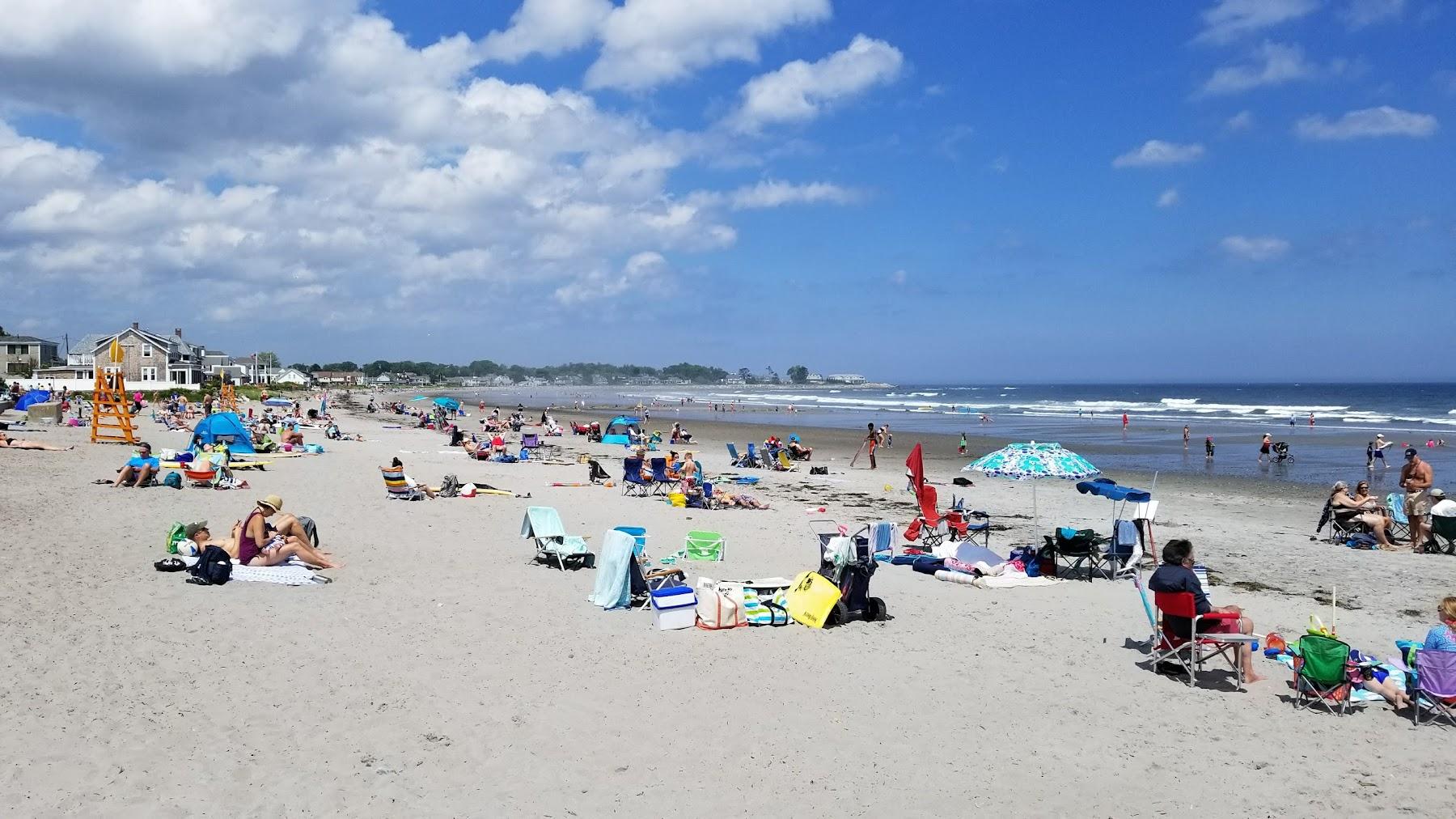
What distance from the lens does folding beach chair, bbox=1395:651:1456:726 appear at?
5.93 meters

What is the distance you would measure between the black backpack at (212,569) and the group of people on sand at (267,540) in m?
0.34

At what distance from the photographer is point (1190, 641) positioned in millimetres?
6801

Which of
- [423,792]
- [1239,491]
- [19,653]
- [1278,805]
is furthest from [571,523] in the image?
[1239,491]

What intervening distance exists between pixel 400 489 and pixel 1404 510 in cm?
1520

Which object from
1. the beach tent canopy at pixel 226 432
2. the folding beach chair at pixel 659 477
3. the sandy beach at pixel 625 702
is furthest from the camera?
the beach tent canopy at pixel 226 432

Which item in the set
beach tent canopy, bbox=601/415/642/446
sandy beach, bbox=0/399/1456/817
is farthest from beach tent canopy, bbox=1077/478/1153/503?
beach tent canopy, bbox=601/415/642/446

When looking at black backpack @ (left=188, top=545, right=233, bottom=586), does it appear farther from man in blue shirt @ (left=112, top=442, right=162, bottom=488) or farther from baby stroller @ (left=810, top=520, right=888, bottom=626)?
man in blue shirt @ (left=112, top=442, right=162, bottom=488)

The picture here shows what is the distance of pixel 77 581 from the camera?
28.3ft

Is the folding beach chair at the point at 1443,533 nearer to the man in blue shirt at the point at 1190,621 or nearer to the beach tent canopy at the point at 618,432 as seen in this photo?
the man in blue shirt at the point at 1190,621

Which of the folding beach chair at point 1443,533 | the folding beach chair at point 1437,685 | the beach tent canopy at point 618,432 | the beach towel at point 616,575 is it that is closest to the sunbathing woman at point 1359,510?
the folding beach chair at point 1443,533

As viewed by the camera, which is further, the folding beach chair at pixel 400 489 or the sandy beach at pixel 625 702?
the folding beach chair at pixel 400 489

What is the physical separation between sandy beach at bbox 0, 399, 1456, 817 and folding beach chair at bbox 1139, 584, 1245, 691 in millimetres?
178

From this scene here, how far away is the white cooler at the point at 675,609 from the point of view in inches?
308

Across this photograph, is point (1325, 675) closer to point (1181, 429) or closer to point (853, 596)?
point (853, 596)
